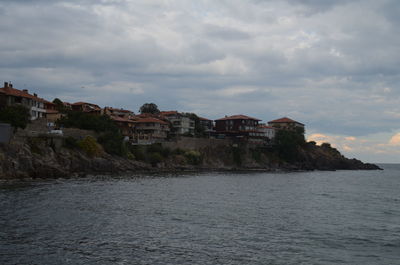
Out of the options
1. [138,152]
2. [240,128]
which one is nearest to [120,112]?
[138,152]

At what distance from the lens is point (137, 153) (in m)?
103

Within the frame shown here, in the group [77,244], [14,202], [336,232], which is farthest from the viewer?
[14,202]

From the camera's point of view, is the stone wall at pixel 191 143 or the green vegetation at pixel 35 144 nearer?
the green vegetation at pixel 35 144

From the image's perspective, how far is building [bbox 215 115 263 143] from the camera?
151 meters

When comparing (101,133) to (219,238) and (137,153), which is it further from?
(219,238)

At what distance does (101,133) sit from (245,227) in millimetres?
72409

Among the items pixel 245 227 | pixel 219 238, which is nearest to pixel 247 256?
pixel 219 238

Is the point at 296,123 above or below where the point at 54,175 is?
above

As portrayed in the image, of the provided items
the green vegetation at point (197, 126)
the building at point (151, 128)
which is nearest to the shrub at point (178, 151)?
the building at point (151, 128)

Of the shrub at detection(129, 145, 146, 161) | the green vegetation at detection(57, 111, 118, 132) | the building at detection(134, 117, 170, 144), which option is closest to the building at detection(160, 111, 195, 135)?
A: the building at detection(134, 117, 170, 144)

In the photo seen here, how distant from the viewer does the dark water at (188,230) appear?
20.8 meters

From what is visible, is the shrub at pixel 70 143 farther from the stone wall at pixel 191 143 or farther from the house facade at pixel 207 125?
the house facade at pixel 207 125

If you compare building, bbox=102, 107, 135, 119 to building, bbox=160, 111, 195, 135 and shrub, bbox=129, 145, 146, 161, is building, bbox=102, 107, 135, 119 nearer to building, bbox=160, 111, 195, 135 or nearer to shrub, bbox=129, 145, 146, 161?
building, bbox=160, 111, 195, 135

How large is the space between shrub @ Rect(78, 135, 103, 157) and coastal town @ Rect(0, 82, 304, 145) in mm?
5746
